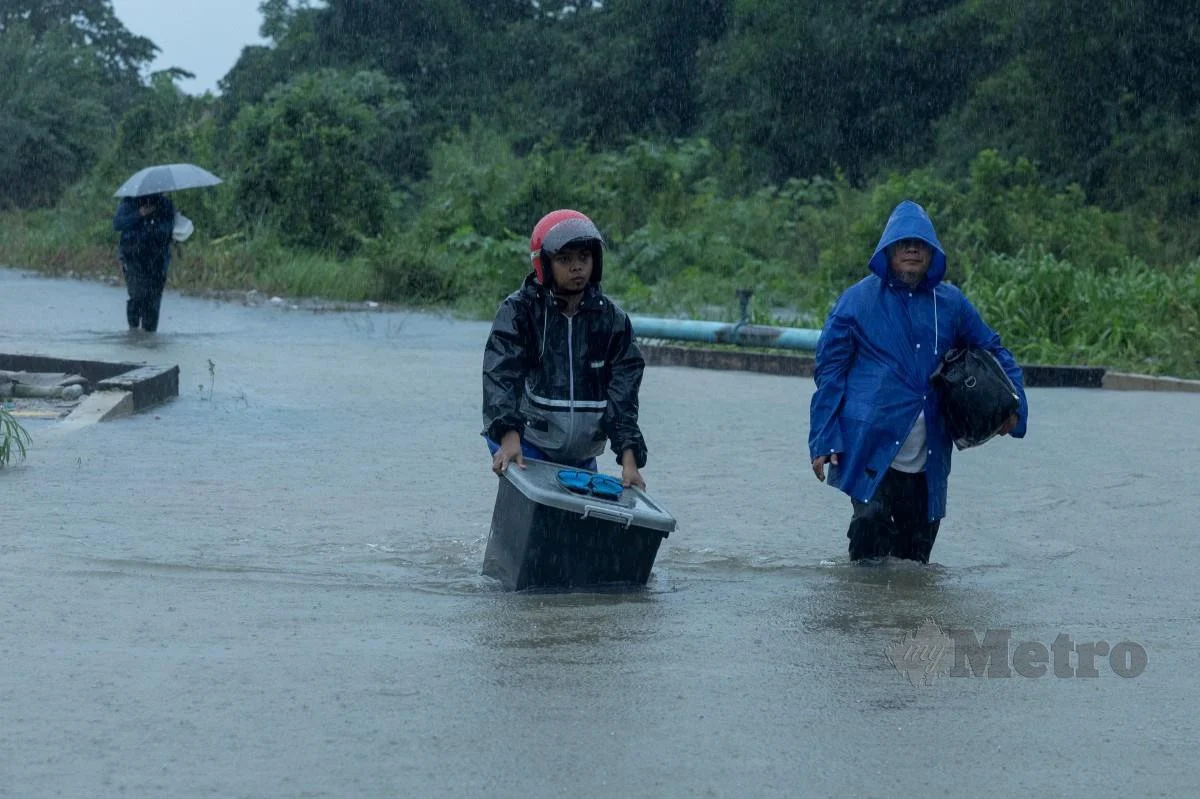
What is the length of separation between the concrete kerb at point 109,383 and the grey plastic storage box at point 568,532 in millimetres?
5766

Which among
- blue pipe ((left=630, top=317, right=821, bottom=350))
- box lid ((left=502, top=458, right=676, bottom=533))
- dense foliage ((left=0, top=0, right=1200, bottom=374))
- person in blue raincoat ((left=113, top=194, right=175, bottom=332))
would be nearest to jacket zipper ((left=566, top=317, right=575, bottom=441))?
box lid ((left=502, top=458, right=676, bottom=533))

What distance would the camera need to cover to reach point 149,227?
19.2 meters

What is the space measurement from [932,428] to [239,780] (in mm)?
3374

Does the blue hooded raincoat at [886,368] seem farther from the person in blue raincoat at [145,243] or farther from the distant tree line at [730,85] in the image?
the distant tree line at [730,85]

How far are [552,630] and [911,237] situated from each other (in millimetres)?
1970

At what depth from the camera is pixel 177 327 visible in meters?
21.0

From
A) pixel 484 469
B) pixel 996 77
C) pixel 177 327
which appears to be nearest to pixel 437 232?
pixel 177 327

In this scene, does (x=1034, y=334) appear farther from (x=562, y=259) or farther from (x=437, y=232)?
(x=437, y=232)

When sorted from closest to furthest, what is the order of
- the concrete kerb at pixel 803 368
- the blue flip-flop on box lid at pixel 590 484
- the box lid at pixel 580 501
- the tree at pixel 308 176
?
the box lid at pixel 580 501
the blue flip-flop on box lid at pixel 590 484
the concrete kerb at pixel 803 368
the tree at pixel 308 176

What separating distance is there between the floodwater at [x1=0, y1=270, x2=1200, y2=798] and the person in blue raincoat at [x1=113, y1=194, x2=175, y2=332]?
289 inches

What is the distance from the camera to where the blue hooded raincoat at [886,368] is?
6.80m

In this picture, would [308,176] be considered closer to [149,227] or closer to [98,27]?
[149,227]

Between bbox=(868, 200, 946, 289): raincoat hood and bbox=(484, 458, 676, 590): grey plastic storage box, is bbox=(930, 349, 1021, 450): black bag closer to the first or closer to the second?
bbox=(868, 200, 946, 289): raincoat hood

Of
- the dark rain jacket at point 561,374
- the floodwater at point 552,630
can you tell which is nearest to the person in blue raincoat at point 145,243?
the floodwater at point 552,630
